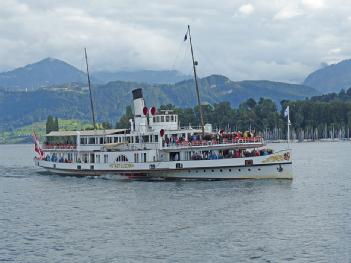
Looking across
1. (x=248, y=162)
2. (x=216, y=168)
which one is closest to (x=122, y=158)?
(x=216, y=168)

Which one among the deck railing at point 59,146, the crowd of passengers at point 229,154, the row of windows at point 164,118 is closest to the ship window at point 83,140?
the deck railing at point 59,146

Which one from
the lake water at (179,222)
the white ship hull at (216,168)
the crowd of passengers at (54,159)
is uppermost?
the crowd of passengers at (54,159)

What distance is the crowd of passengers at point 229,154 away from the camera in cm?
7738

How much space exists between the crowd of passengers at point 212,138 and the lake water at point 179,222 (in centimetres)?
554

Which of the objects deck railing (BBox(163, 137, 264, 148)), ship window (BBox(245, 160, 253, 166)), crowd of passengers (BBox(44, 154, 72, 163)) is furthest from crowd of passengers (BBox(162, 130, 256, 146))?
crowd of passengers (BBox(44, 154, 72, 163))

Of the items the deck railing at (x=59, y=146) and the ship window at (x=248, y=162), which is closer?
the ship window at (x=248, y=162)

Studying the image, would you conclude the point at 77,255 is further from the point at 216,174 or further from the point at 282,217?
the point at 216,174

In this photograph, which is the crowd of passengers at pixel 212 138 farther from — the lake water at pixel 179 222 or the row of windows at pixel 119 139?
the lake water at pixel 179 222

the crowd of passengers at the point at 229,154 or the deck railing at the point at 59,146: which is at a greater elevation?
the deck railing at the point at 59,146

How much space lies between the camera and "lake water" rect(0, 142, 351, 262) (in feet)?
139

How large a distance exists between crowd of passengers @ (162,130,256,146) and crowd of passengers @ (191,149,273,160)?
5.63ft

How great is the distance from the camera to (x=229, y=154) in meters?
78.9

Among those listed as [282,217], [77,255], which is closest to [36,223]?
[77,255]

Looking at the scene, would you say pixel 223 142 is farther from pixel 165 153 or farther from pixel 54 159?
pixel 54 159
